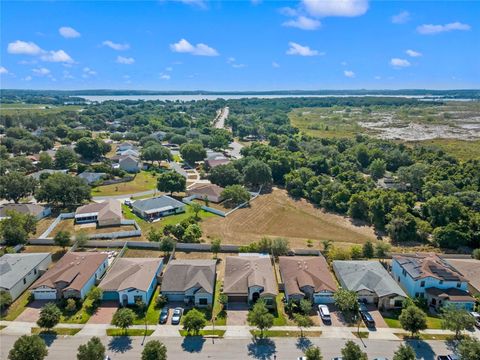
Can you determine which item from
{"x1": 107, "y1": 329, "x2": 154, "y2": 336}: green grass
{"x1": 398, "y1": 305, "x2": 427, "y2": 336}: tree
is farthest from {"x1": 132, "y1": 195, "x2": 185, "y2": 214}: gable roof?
{"x1": 398, "y1": 305, "x2": 427, "y2": 336}: tree

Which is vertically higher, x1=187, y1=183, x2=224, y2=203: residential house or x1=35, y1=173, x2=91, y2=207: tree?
x1=35, y1=173, x2=91, y2=207: tree

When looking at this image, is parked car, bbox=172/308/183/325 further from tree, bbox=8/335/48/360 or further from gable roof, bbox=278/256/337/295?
gable roof, bbox=278/256/337/295

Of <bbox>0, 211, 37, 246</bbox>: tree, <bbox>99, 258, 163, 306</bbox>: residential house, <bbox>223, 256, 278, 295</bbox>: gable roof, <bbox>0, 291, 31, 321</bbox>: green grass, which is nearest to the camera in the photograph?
<bbox>0, 291, 31, 321</bbox>: green grass

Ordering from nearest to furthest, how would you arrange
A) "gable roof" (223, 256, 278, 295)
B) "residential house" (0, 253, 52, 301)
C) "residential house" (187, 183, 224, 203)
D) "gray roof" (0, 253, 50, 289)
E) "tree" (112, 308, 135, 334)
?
"tree" (112, 308, 135, 334), "gable roof" (223, 256, 278, 295), "residential house" (0, 253, 52, 301), "gray roof" (0, 253, 50, 289), "residential house" (187, 183, 224, 203)

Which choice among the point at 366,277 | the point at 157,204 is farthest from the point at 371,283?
the point at 157,204

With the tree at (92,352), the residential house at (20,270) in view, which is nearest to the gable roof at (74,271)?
the residential house at (20,270)

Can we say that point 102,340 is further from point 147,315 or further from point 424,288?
point 424,288
